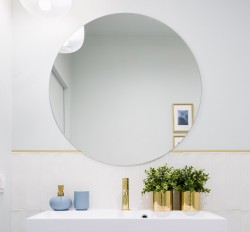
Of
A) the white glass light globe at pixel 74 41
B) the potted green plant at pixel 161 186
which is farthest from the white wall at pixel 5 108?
the potted green plant at pixel 161 186

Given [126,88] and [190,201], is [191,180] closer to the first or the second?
[190,201]

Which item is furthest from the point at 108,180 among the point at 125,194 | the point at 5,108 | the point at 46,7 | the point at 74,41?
the point at 46,7

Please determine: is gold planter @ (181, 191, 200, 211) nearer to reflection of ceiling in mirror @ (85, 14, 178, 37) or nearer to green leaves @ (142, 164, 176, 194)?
green leaves @ (142, 164, 176, 194)

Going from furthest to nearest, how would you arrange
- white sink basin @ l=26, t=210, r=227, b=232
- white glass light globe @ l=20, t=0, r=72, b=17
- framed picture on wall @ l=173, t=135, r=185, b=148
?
framed picture on wall @ l=173, t=135, r=185, b=148 → white glass light globe @ l=20, t=0, r=72, b=17 → white sink basin @ l=26, t=210, r=227, b=232

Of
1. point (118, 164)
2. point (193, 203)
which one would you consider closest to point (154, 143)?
point (118, 164)

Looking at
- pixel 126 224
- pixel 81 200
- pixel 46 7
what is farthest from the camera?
pixel 81 200

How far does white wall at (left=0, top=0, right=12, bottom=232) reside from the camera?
7.88 feet

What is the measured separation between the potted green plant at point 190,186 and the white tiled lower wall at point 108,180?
135mm

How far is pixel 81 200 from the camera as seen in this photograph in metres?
2.46

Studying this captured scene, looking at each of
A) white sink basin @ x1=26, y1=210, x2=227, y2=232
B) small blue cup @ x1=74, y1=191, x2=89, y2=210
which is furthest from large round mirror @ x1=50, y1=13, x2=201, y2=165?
white sink basin @ x1=26, y1=210, x2=227, y2=232

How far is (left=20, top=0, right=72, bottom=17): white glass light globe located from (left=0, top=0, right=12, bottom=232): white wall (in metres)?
0.20

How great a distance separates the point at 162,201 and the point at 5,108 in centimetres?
99

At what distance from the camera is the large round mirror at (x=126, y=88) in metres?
2.57

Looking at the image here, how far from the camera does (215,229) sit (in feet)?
7.00
